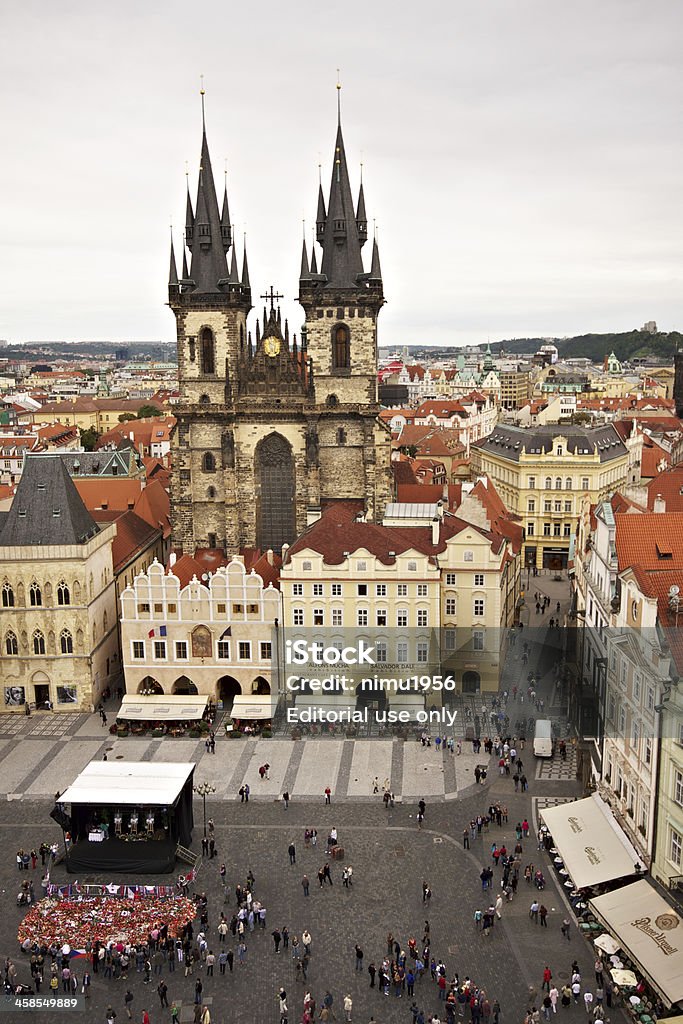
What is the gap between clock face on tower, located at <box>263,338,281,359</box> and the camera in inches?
3034

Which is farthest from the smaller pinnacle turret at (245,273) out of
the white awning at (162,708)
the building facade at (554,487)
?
the white awning at (162,708)

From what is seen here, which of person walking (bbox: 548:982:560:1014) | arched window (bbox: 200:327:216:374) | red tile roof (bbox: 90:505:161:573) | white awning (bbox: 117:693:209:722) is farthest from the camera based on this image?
arched window (bbox: 200:327:216:374)

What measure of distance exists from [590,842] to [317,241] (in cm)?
5281

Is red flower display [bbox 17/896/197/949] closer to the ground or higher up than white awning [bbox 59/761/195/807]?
closer to the ground

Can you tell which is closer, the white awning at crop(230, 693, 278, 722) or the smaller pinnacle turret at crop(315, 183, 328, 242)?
the white awning at crop(230, 693, 278, 722)

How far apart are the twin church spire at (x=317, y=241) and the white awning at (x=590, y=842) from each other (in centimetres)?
4531

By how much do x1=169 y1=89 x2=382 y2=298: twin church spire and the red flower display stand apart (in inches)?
1951

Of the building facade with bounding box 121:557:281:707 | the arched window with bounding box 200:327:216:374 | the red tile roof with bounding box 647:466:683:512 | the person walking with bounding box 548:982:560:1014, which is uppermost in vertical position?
the arched window with bounding box 200:327:216:374

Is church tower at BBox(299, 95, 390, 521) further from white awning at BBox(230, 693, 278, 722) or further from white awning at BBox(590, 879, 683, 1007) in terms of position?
white awning at BBox(590, 879, 683, 1007)

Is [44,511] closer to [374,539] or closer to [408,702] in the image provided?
[374,539]

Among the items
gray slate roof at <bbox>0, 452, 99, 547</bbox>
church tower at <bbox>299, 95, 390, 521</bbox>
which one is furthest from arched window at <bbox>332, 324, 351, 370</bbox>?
gray slate roof at <bbox>0, 452, 99, 547</bbox>

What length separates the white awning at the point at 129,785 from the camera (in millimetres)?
44031

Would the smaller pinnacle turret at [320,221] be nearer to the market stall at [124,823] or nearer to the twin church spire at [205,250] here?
the twin church spire at [205,250]

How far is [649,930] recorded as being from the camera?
36.1 meters
